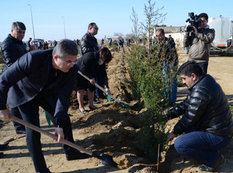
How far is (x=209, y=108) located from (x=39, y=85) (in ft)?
6.64

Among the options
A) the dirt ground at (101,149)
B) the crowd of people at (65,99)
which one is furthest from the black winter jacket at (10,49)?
the dirt ground at (101,149)

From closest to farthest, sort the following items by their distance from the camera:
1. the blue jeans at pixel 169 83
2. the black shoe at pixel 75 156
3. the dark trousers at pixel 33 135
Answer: the dark trousers at pixel 33 135 < the black shoe at pixel 75 156 < the blue jeans at pixel 169 83

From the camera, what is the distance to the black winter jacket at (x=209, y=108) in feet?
8.16

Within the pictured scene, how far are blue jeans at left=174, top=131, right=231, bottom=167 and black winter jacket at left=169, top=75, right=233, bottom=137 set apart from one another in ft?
0.25

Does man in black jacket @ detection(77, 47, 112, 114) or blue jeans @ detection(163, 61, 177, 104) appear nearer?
blue jeans @ detection(163, 61, 177, 104)

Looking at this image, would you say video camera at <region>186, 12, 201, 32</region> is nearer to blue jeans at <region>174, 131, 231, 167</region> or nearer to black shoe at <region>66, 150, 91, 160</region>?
blue jeans at <region>174, 131, 231, 167</region>

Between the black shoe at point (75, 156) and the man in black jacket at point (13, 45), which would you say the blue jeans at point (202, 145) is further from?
the man in black jacket at point (13, 45)

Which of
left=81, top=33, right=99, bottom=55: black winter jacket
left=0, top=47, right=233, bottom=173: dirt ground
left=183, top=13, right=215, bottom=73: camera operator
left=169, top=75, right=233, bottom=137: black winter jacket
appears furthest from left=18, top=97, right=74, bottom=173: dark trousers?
left=183, top=13, right=215, bottom=73: camera operator

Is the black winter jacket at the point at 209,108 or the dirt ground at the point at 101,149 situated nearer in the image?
the black winter jacket at the point at 209,108

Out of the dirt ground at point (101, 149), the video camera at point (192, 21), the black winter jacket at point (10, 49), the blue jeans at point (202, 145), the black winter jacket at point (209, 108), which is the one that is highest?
the video camera at point (192, 21)

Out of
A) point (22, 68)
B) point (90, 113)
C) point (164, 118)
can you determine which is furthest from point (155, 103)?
point (90, 113)

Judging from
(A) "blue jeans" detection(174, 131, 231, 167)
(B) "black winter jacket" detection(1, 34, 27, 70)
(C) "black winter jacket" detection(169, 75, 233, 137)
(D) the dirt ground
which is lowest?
(D) the dirt ground

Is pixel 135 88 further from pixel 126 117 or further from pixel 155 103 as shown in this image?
pixel 155 103

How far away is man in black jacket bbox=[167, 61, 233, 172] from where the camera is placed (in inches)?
98.5
